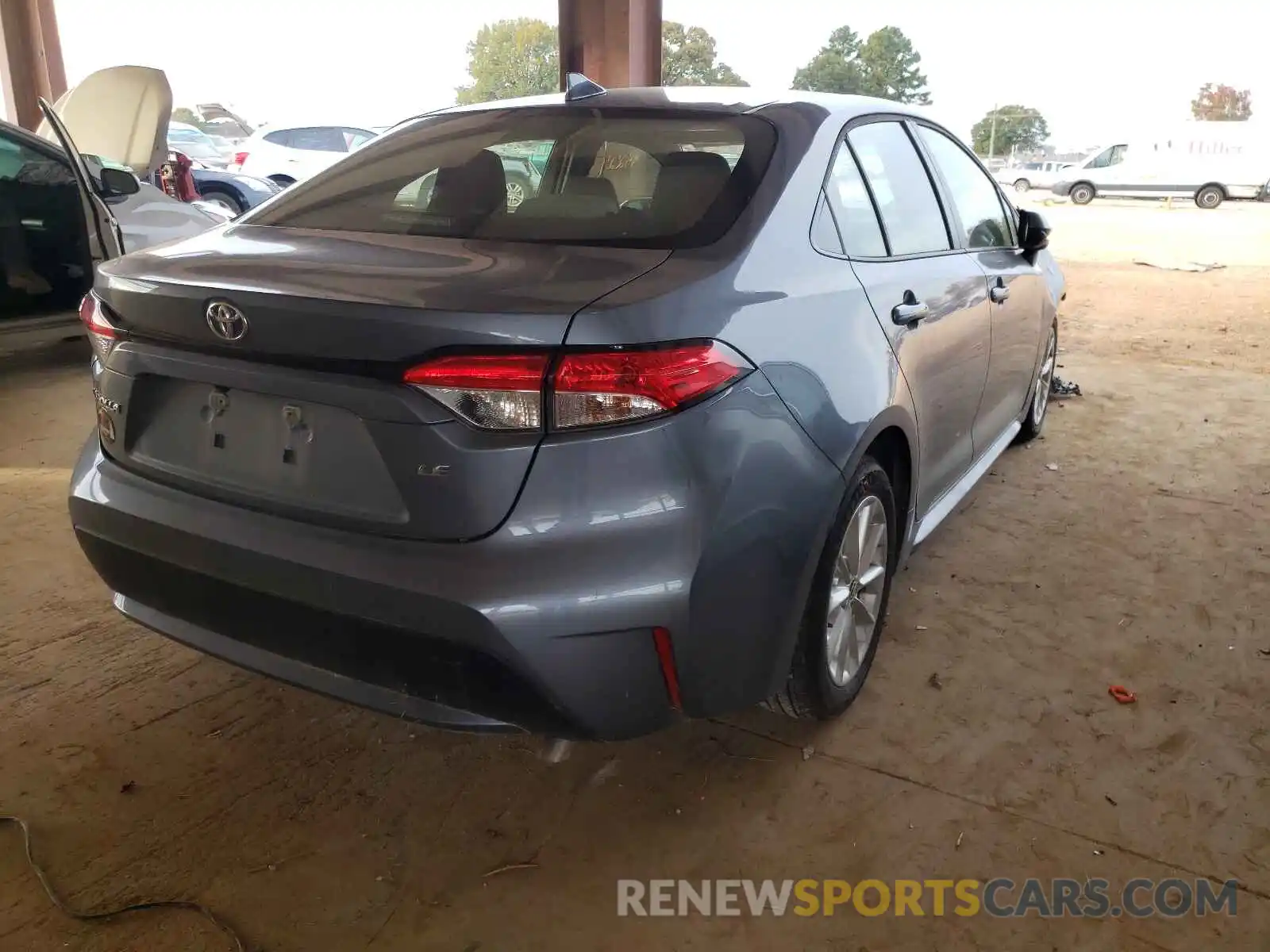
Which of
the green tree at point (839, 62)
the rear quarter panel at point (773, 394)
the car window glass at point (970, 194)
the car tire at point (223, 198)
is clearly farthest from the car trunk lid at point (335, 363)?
the green tree at point (839, 62)

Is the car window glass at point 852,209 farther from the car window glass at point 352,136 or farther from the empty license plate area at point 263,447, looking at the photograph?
the car window glass at point 352,136

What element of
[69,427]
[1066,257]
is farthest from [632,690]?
[1066,257]

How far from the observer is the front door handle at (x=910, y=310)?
7.24 ft

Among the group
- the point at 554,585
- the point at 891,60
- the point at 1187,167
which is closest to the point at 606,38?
the point at 554,585

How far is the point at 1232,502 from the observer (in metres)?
3.76

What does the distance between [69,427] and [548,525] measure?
12.7 feet

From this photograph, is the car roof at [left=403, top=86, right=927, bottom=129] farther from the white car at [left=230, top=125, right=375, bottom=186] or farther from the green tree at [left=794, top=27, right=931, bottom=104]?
the green tree at [left=794, top=27, right=931, bottom=104]

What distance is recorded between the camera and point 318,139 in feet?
47.5

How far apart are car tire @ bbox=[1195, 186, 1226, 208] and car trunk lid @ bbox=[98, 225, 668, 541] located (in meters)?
26.0

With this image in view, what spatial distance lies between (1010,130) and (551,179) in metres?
38.7

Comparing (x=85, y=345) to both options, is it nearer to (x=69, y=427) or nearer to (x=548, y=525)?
(x=69, y=427)

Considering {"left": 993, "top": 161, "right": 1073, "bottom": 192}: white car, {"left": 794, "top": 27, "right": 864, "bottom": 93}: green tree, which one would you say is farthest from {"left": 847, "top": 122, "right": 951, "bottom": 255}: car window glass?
{"left": 993, "top": 161, "right": 1073, "bottom": 192}: white car

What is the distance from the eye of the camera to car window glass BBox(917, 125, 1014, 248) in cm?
299

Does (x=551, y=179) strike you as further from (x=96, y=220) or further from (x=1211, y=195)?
(x=1211, y=195)
